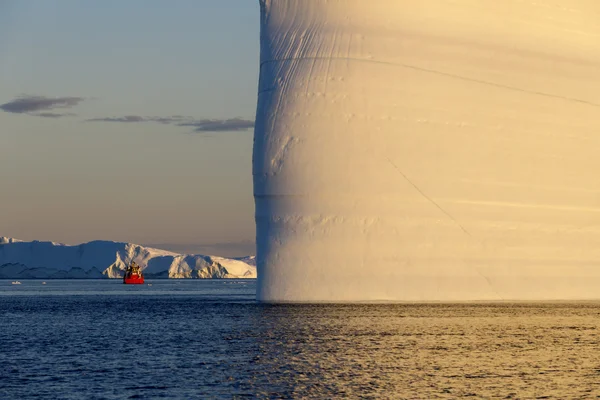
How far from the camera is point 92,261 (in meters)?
158

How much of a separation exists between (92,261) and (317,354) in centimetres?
13349

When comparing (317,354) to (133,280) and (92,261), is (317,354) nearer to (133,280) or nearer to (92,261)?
(133,280)

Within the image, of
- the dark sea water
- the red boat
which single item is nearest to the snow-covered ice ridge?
the red boat

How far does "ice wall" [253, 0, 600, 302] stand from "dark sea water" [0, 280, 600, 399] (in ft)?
5.07

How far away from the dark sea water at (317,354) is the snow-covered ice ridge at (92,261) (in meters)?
114

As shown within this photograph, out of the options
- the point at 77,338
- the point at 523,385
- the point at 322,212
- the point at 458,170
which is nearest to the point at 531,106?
the point at 458,170

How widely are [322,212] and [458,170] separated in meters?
5.68

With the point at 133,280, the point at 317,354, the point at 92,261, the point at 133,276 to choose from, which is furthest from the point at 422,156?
the point at 92,261

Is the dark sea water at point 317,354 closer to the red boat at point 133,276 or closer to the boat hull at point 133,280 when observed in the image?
the boat hull at point 133,280

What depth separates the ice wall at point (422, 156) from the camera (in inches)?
1662

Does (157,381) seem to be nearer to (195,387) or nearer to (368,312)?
(195,387)

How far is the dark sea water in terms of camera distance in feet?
72.5

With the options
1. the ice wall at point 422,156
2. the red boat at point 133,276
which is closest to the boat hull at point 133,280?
the red boat at point 133,276

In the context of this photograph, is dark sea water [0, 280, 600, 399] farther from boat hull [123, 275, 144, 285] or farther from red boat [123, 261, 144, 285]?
red boat [123, 261, 144, 285]
